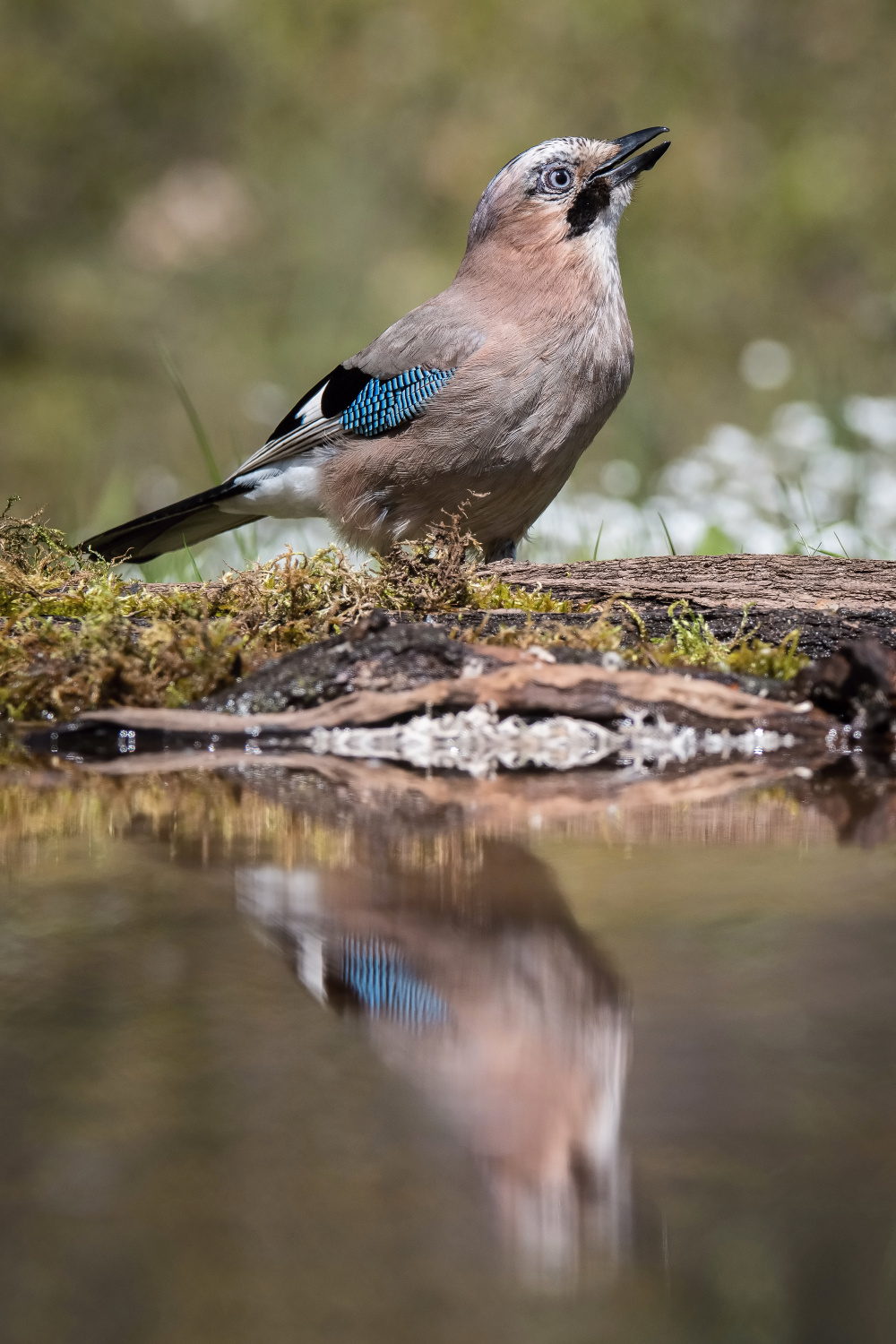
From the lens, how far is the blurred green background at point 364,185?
11469mm

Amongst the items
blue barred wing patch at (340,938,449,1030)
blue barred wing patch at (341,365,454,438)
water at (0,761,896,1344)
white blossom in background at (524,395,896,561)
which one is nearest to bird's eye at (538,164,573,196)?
blue barred wing patch at (341,365,454,438)

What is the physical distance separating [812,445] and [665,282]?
14.7ft

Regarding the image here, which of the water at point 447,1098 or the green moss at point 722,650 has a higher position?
the green moss at point 722,650

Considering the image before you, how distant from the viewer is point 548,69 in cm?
1207

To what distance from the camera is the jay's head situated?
16.1ft

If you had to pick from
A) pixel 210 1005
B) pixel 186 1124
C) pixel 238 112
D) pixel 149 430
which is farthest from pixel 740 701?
pixel 238 112

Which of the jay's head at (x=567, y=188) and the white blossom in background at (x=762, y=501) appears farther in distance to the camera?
the white blossom in background at (x=762, y=501)

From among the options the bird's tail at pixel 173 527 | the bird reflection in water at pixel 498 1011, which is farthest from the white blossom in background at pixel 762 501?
the bird reflection in water at pixel 498 1011

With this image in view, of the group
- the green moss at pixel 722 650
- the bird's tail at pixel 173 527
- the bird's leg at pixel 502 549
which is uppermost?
the bird's tail at pixel 173 527

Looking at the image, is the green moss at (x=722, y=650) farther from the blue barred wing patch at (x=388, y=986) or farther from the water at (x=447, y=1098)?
the blue barred wing patch at (x=388, y=986)

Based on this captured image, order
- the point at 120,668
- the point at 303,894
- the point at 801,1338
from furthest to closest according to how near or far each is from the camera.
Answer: the point at 120,668 → the point at 303,894 → the point at 801,1338

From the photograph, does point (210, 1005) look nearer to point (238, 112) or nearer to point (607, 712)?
point (607, 712)

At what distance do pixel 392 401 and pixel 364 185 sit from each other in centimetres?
839

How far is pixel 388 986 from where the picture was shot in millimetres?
1145
